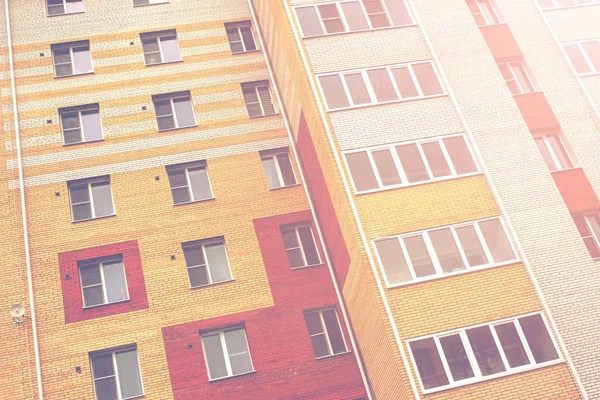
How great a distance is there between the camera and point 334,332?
749 inches

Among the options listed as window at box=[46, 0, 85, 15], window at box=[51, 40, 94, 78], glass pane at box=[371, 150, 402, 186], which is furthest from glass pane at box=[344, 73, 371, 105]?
window at box=[46, 0, 85, 15]

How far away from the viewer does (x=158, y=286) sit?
18.9m

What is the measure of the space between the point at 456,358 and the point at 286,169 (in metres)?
10.5

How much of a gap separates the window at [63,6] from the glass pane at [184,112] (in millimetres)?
6612

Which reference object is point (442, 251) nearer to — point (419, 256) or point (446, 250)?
point (446, 250)

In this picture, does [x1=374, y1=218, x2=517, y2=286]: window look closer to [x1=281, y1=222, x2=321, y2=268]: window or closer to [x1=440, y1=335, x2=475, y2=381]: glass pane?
[x1=440, y1=335, x2=475, y2=381]: glass pane

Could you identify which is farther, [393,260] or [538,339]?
[393,260]

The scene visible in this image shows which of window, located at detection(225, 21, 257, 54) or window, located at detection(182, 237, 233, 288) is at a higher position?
window, located at detection(225, 21, 257, 54)

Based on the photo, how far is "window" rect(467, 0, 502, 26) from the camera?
2177cm

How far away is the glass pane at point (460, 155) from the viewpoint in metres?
17.1

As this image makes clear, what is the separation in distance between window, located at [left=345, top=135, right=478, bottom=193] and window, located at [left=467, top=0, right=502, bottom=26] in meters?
7.14

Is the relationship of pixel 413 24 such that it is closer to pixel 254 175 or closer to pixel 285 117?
pixel 285 117

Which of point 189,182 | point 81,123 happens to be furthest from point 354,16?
point 81,123

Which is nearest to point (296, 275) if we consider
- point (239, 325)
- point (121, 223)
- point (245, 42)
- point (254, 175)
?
point (239, 325)
